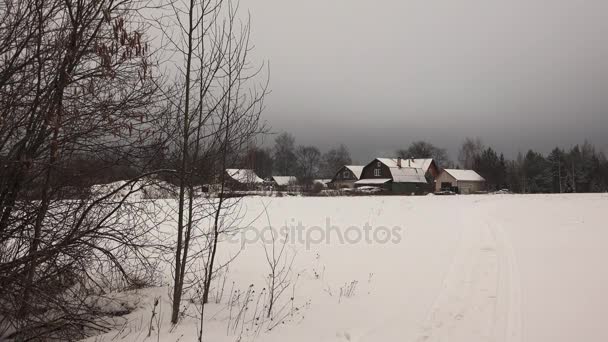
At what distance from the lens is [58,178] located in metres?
4.70

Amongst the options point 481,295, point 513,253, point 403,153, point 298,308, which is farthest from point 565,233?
point 403,153

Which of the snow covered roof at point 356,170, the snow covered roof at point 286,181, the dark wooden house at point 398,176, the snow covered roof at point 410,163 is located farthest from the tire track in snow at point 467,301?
the snow covered roof at point 356,170

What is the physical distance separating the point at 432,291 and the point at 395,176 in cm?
5775

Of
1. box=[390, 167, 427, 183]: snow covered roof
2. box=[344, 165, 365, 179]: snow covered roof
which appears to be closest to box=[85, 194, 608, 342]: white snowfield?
box=[390, 167, 427, 183]: snow covered roof

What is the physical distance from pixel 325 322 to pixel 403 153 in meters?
102

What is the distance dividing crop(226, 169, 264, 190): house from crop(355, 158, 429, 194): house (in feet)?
186

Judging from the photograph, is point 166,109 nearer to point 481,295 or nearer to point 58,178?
point 58,178

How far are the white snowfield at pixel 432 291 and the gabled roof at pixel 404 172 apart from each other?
167ft

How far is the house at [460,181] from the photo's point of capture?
76.3 meters

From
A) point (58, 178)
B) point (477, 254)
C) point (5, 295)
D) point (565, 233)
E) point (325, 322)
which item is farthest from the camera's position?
point (565, 233)

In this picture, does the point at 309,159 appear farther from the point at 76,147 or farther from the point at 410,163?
the point at 76,147

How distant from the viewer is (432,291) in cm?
690

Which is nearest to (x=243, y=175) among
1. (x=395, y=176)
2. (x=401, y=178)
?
(x=395, y=176)

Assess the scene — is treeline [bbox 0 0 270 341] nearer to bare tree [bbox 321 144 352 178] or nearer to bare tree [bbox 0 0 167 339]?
bare tree [bbox 0 0 167 339]
